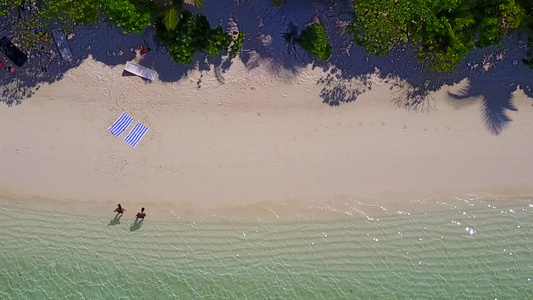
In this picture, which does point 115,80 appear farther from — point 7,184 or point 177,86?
point 7,184

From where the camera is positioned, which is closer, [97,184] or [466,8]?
[466,8]

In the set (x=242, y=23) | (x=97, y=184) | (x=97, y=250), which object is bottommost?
(x=97, y=250)

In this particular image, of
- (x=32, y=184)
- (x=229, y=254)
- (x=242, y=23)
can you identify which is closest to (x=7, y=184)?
(x=32, y=184)

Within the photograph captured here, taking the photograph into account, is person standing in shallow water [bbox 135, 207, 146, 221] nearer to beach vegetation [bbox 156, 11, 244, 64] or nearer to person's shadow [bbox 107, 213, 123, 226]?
person's shadow [bbox 107, 213, 123, 226]

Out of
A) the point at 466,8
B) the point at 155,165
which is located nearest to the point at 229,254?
the point at 155,165

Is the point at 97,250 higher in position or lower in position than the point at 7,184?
lower

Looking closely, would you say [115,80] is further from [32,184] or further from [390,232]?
[390,232]
